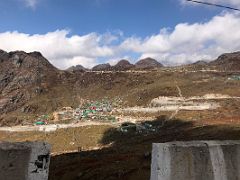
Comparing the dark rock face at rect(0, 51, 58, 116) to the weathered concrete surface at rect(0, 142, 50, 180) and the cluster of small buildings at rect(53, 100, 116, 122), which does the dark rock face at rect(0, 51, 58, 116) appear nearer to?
the cluster of small buildings at rect(53, 100, 116, 122)

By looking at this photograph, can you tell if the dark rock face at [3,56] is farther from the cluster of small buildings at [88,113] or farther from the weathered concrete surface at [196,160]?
the weathered concrete surface at [196,160]

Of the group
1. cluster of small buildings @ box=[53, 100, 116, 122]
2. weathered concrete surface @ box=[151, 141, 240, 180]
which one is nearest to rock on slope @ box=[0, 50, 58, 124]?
cluster of small buildings @ box=[53, 100, 116, 122]

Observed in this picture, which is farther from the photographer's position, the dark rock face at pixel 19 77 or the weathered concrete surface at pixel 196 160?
the dark rock face at pixel 19 77

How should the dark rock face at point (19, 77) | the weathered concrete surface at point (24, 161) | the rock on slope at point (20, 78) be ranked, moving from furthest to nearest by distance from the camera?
1. the rock on slope at point (20, 78)
2. the dark rock face at point (19, 77)
3. the weathered concrete surface at point (24, 161)

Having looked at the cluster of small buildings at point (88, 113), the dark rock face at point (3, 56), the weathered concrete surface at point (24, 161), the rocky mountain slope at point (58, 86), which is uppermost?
the dark rock face at point (3, 56)

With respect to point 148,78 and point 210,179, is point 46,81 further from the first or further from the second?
point 210,179

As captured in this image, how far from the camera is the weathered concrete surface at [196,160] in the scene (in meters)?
8.02

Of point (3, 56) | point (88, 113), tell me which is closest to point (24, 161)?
point (88, 113)

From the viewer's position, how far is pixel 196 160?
8.33 m

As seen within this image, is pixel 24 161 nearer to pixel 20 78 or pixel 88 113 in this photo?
pixel 88 113

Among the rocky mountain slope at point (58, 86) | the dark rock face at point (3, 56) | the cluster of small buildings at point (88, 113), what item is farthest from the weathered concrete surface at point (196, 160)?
the dark rock face at point (3, 56)

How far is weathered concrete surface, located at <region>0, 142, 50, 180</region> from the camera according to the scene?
24.6 feet

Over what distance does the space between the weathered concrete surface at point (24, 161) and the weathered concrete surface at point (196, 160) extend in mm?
2090

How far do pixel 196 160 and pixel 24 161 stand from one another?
3276 millimetres
